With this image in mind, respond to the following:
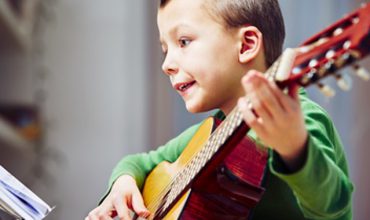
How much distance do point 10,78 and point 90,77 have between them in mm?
311

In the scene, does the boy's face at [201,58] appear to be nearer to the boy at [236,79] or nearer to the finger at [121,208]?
the boy at [236,79]

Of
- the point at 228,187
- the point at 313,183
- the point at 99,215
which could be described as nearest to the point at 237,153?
the point at 228,187

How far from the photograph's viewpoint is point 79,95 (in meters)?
2.67

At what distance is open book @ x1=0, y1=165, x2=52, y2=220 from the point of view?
1.04 metres

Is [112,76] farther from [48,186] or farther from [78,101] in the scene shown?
[48,186]

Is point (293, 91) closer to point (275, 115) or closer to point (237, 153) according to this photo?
point (275, 115)

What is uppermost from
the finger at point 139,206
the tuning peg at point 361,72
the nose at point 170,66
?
the nose at point 170,66

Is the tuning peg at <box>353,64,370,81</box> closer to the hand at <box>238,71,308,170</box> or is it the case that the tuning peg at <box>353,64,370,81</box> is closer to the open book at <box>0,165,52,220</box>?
the hand at <box>238,71,308,170</box>

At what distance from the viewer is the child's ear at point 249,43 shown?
1.04m

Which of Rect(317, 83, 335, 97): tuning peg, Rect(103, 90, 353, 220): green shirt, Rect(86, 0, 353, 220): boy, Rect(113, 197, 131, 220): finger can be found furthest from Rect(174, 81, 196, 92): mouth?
Rect(317, 83, 335, 97): tuning peg

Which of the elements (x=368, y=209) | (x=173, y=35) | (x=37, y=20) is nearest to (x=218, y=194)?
(x=173, y=35)

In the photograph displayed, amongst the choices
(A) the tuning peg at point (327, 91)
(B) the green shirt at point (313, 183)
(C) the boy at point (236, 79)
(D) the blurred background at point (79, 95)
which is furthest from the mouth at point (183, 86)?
(D) the blurred background at point (79, 95)

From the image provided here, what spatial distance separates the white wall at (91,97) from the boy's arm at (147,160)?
1314 millimetres

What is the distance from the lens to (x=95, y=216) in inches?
46.0
